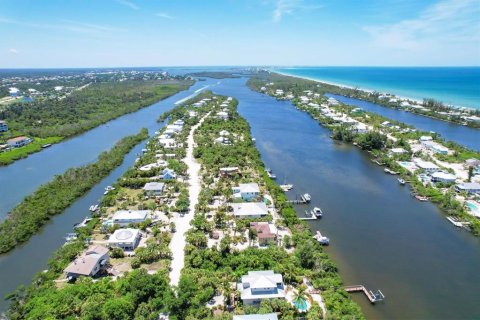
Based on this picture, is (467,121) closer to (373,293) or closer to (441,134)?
(441,134)

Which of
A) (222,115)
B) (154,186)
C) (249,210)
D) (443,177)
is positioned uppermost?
(222,115)

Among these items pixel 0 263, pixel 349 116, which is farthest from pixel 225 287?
pixel 349 116

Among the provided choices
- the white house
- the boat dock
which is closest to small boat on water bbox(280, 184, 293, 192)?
the boat dock

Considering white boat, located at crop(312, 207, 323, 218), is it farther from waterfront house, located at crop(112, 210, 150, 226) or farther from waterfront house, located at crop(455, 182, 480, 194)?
waterfront house, located at crop(455, 182, 480, 194)

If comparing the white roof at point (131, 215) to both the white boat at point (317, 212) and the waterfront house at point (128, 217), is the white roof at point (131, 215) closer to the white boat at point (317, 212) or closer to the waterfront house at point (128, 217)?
the waterfront house at point (128, 217)

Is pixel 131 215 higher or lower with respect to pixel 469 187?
higher

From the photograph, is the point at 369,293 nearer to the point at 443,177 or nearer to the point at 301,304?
the point at 301,304

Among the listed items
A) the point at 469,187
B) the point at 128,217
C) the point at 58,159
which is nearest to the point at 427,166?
the point at 469,187

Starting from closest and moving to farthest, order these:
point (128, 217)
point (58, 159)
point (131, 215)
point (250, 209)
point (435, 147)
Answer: point (128, 217) < point (131, 215) < point (250, 209) < point (58, 159) < point (435, 147)
